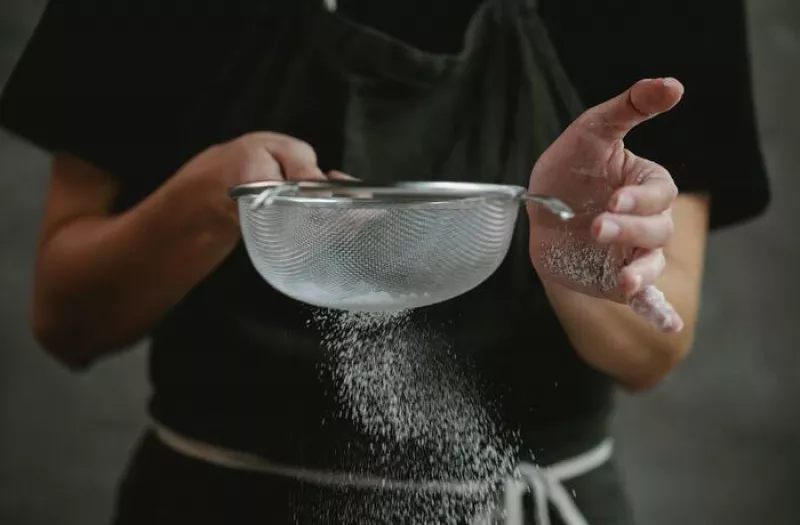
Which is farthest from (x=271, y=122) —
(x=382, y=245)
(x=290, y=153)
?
(x=382, y=245)

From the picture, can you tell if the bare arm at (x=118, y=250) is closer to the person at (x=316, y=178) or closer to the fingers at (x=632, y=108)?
the person at (x=316, y=178)

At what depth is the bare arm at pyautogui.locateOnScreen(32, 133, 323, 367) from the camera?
0.51 meters

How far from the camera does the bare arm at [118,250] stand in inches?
20.0

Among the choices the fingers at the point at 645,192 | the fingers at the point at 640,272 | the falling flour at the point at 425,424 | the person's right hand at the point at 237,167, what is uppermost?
the fingers at the point at 645,192

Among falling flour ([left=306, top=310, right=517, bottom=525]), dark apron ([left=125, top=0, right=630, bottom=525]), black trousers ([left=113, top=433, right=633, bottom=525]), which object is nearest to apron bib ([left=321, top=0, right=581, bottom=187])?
dark apron ([left=125, top=0, right=630, bottom=525])

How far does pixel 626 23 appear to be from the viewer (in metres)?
0.47

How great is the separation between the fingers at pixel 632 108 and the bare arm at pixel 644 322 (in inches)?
3.3

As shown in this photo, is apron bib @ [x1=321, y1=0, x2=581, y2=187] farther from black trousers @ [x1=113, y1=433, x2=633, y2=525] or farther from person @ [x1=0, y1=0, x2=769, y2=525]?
black trousers @ [x1=113, y1=433, x2=633, y2=525]

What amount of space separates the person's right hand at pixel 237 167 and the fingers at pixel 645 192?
18 centimetres

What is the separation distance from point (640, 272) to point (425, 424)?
0.63 feet

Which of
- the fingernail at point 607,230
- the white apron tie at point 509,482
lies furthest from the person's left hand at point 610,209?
the white apron tie at point 509,482

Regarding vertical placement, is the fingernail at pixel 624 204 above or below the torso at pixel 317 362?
above

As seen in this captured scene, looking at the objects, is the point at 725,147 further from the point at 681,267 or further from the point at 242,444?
the point at 242,444

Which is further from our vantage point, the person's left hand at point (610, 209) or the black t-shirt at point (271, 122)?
the black t-shirt at point (271, 122)
